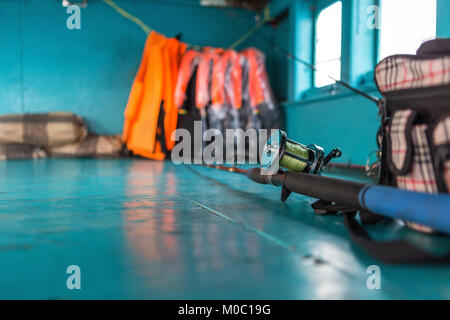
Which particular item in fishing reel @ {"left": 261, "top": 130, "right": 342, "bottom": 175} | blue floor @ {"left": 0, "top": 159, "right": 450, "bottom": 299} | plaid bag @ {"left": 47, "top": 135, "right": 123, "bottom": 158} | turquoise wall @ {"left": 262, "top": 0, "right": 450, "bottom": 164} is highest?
turquoise wall @ {"left": 262, "top": 0, "right": 450, "bottom": 164}

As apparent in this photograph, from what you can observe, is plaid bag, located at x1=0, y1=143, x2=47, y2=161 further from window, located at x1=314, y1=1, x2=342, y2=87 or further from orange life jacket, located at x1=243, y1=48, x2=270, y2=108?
window, located at x1=314, y1=1, x2=342, y2=87

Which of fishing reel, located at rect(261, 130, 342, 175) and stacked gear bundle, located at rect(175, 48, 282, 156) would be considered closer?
fishing reel, located at rect(261, 130, 342, 175)

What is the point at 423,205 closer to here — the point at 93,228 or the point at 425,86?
the point at 425,86

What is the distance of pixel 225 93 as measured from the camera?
5.05 metres

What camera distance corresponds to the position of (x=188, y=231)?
1091mm

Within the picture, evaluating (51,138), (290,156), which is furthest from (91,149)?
(290,156)

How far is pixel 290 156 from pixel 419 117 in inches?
23.3

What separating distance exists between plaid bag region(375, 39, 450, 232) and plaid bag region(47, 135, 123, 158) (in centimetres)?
486

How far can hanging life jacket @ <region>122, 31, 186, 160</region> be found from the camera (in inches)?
190

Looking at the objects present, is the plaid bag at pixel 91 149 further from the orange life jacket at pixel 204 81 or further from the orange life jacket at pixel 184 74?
the orange life jacket at pixel 204 81

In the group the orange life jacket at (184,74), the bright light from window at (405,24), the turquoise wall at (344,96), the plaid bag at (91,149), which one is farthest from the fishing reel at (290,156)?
the plaid bag at (91,149)

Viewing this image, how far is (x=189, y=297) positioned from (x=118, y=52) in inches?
232

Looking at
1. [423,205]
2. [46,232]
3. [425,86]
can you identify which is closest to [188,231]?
[46,232]

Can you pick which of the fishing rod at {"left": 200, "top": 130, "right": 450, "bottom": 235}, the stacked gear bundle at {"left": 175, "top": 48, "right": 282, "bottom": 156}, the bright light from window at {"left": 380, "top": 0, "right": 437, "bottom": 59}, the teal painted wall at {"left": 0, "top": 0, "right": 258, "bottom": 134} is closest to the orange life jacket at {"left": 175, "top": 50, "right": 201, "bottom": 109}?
the stacked gear bundle at {"left": 175, "top": 48, "right": 282, "bottom": 156}
